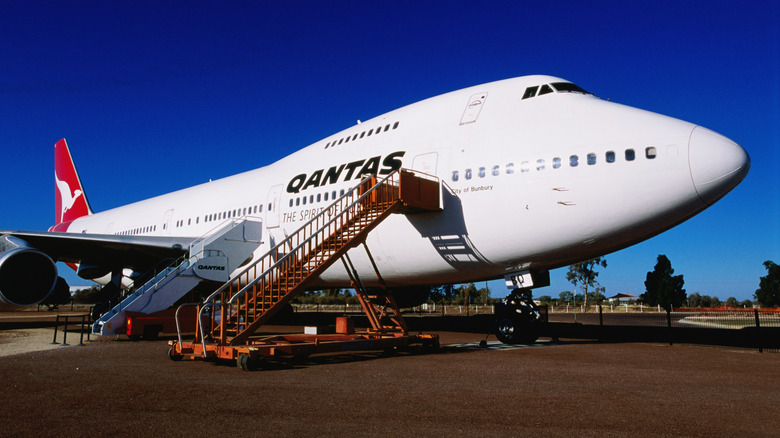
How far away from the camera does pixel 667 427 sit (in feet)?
16.7

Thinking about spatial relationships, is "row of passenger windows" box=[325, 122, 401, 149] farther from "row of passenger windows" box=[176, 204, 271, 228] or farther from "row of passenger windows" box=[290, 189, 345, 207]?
→ "row of passenger windows" box=[176, 204, 271, 228]

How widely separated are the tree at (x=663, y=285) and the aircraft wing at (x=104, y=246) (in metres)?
59.6

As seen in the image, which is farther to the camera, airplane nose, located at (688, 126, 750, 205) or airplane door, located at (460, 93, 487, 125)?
airplane door, located at (460, 93, 487, 125)

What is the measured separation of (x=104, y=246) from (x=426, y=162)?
12026 millimetres

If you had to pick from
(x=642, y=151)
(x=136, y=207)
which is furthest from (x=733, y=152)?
(x=136, y=207)

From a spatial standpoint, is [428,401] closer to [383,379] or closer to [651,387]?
[383,379]

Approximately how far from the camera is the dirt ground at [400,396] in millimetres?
5094

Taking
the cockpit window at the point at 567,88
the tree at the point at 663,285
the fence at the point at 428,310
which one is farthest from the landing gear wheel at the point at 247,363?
the tree at the point at 663,285

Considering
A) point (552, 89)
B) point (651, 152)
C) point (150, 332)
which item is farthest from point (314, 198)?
point (651, 152)

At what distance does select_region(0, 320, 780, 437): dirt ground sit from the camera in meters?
5.09

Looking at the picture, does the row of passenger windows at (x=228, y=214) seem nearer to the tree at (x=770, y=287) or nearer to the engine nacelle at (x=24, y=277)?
the engine nacelle at (x=24, y=277)

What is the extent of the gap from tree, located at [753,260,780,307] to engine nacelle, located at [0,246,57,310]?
241 ft

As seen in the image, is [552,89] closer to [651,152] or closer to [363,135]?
[651,152]

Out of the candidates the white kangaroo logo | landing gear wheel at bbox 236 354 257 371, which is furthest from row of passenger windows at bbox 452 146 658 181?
the white kangaroo logo
